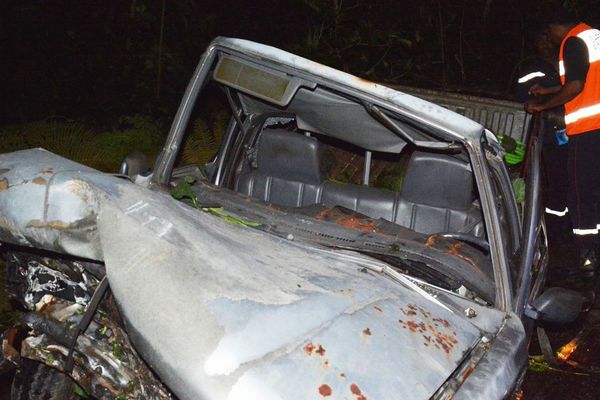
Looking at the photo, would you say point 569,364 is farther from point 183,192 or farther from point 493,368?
point 183,192

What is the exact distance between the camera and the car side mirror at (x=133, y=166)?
3070 mm

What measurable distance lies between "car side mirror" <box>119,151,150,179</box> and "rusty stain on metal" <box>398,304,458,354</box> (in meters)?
1.65

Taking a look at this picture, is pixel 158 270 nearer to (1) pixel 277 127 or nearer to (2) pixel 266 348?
(2) pixel 266 348

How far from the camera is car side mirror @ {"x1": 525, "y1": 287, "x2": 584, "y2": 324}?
2541mm

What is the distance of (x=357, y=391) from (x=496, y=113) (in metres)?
4.46

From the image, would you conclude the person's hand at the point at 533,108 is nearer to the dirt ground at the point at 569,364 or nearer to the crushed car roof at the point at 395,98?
the dirt ground at the point at 569,364

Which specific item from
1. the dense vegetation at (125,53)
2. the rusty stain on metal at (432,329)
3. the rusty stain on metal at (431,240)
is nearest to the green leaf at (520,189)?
the rusty stain on metal at (431,240)

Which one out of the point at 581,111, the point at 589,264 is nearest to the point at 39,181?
the point at 581,111

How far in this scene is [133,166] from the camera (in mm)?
3107

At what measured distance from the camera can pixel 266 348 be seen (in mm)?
1750

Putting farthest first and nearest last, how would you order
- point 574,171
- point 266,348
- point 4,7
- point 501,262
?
point 4,7
point 574,171
point 501,262
point 266,348

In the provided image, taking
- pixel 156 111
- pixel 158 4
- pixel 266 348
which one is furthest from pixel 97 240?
pixel 158 4

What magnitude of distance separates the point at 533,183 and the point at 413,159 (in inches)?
24.0

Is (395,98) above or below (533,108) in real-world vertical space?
above
